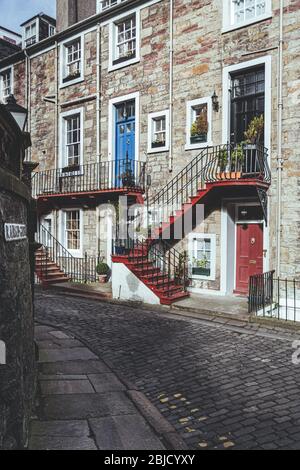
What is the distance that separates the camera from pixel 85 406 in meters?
5.18

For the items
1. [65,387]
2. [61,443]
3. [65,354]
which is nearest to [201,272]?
[65,354]

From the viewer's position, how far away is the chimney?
17469 mm

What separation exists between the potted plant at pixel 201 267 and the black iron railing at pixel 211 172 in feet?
5.79

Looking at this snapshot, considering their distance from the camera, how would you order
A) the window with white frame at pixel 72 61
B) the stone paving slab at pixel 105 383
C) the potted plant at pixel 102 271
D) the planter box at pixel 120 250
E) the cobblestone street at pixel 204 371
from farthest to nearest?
the window with white frame at pixel 72 61
the potted plant at pixel 102 271
the planter box at pixel 120 250
the stone paving slab at pixel 105 383
the cobblestone street at pixel 204 371

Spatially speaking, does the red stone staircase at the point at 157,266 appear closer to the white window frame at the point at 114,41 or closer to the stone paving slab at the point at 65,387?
the stone paving slab at the point at 65,387

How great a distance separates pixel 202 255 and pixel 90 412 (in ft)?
27.0

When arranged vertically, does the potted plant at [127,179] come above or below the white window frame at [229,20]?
below

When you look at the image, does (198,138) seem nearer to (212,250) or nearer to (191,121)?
(191,121)

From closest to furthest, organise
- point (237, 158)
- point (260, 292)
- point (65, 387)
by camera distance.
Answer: point (65, 387) < point (260, 292) < point (237, 158)

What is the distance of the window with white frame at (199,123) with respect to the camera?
482 inches

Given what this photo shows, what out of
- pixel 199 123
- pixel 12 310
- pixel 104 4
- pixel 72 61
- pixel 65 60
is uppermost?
pixel 104 4

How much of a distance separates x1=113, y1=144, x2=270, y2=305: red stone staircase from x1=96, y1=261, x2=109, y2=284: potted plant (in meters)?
1.75

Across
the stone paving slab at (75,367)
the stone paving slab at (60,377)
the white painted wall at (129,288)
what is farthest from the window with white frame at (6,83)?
the stone paving slab at (60,377)
